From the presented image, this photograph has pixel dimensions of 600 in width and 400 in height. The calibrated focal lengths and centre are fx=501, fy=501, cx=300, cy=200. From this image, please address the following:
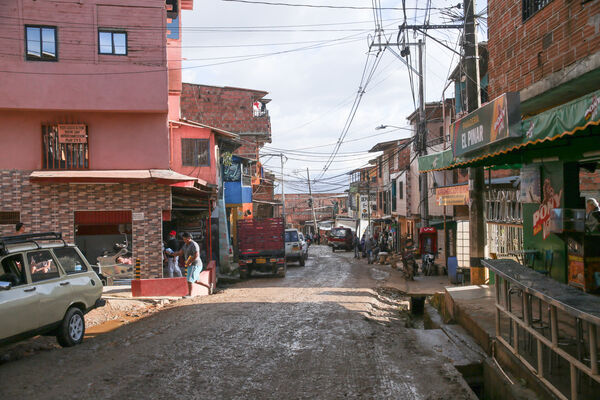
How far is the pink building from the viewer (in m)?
16.7

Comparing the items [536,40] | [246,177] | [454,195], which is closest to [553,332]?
[536,40]

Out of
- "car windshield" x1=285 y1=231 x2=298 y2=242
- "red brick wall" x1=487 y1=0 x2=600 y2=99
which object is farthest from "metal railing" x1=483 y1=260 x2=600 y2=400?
"car windshield" x1=285 y1=231 x2=298 y2=242

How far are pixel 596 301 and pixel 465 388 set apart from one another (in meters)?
2.16

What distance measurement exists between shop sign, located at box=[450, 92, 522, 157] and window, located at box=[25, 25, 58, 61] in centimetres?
Result: 1354

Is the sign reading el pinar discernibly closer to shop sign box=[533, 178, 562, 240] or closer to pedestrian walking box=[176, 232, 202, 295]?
pedestrian walking box=[176, 232, 202, 295]

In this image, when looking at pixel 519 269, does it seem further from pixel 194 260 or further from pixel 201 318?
pixel 194 260

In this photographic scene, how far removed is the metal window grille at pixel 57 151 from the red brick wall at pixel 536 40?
13.5m

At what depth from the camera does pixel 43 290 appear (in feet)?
26.7

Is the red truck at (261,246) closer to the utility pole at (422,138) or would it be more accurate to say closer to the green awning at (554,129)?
the utility pole at (422,138)

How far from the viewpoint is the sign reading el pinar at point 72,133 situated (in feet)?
57.0

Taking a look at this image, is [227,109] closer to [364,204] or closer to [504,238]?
[364,204]

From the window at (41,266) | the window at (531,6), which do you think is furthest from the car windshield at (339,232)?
the window at (41,266)

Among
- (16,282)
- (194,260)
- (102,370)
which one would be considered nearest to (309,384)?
(102,370)

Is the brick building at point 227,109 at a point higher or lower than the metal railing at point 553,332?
higher
